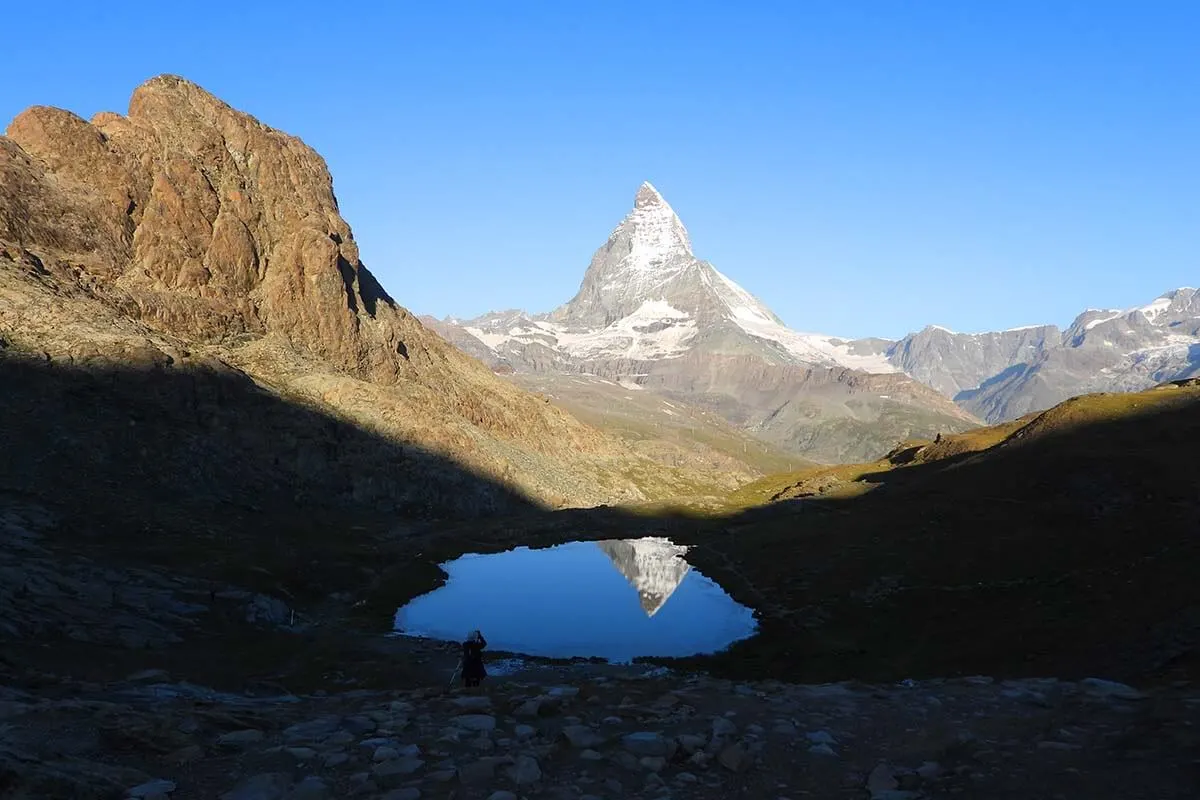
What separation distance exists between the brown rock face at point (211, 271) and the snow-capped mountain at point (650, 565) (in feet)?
178

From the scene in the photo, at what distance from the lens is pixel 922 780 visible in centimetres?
1484

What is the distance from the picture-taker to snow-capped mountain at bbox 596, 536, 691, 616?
6738 cm

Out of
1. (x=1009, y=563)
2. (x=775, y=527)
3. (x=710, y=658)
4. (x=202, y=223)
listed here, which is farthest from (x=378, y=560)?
(x=202, y=223)

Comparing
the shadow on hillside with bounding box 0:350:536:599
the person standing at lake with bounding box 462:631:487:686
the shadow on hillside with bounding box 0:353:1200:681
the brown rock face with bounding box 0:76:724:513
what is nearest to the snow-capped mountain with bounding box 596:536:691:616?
the shadow on hillside with bounding box 0:353:1200:681

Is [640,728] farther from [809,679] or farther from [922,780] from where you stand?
[809,679]

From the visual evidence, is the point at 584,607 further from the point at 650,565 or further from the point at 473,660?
the point at 473,660

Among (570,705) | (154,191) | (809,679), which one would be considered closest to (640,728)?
(570,705)

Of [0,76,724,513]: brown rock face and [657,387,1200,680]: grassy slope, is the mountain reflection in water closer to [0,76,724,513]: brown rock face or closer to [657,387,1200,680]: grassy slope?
[657,387,1200,680]: grassy slope

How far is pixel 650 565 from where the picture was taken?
267 feet

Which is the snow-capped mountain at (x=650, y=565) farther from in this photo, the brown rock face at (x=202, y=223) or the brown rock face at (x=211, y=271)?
the brown rock face at (x=202, y=223)

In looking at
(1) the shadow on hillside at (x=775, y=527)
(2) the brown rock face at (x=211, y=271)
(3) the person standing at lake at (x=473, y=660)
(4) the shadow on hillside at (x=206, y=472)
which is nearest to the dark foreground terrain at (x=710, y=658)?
(1) the shadow on hillside at (x=775, y=527)

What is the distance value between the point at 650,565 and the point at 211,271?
352 ft

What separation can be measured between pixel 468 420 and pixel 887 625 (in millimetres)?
140992

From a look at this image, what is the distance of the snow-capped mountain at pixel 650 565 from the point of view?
67.4m
